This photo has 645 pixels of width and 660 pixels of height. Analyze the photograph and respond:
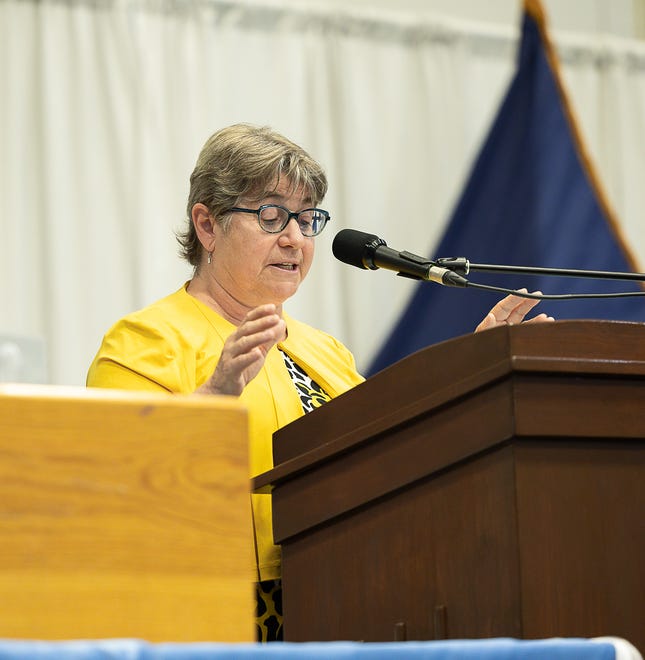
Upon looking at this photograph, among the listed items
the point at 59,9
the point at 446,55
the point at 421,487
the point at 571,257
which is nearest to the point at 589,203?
the point at 571,257

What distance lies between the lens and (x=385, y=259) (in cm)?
203

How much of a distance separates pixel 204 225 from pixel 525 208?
2335mm

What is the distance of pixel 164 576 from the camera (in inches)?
46.8

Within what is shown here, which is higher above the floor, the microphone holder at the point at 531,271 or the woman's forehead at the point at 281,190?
the woman's forehead at the point at 281,190

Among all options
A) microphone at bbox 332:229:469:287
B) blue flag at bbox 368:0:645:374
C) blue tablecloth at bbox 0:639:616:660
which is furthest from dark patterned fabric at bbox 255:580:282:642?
blue flag at bbox 368:0:645:374

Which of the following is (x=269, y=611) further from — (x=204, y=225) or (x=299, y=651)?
(x=299, y=651)

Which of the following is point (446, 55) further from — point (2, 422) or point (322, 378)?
point (2, 422)

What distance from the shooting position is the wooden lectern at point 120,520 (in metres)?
1.15

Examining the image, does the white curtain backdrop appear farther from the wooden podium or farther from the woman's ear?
the wooden podium

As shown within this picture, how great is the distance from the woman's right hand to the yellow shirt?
225mm

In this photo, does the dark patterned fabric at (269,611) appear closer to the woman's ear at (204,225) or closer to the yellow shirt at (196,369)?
the yellow shirt at (196,369)

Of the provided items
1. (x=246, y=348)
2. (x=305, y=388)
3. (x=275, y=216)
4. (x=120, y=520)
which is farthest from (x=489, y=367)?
(x=275, y=216)

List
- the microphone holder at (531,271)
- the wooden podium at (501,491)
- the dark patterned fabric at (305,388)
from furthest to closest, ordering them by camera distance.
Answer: the dark patterned fabric at (305,388)
the microphone holder at (531,271)
the wooden podium at (501,491)

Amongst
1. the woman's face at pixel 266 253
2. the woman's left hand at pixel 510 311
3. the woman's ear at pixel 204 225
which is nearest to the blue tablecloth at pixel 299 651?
the woman's left hand at pixel 510 311
